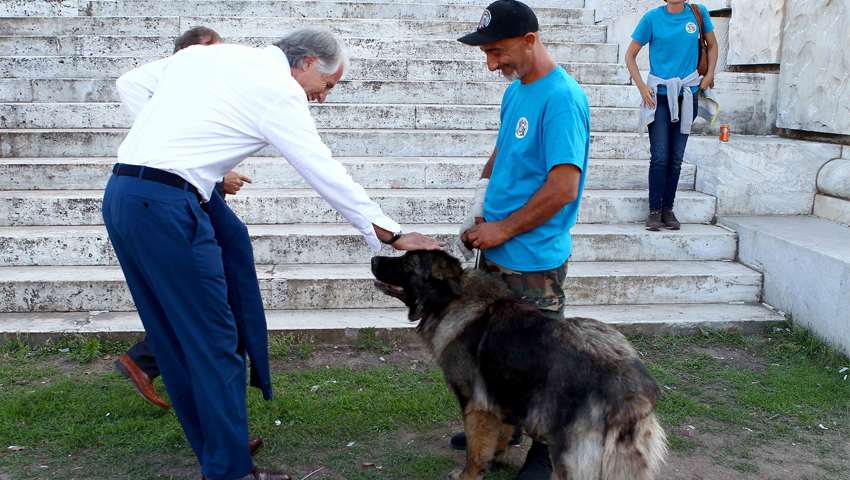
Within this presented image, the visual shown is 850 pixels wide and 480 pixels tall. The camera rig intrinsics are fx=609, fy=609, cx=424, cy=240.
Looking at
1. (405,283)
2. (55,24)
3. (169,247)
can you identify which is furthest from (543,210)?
(55,24)

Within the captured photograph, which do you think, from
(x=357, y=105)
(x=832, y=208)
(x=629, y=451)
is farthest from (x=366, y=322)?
(x=832, y=208)

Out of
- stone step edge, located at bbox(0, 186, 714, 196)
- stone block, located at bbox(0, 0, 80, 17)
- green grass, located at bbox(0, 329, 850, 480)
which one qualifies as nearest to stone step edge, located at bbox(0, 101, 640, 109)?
stone step edge, located at bbox(0, 186, 714, 196)

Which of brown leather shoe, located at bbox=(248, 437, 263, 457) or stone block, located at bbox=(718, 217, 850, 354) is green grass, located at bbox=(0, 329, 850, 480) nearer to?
brown leather shoe, located at bbox=(248, 437, 263, 457)

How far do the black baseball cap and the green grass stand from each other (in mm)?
2365

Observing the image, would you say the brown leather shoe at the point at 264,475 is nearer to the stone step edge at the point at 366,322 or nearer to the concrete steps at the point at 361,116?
the stone step edge at the point at 366,322

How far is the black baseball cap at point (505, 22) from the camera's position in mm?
2795

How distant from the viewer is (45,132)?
6789mm

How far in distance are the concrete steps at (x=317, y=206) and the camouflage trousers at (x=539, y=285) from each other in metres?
3.12

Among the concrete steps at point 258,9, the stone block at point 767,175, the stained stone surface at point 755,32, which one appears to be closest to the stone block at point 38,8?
the concrete steps at point 258,9

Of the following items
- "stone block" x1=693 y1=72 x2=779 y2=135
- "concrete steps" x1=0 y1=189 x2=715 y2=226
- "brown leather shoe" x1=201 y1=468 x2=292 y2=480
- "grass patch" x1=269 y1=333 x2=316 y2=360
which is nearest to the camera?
"brown leather shoe" x1=201 y1=468 x2=292 y2=480

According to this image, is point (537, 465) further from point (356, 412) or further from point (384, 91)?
point (384, 91)

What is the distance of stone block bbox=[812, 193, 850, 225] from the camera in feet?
19.9

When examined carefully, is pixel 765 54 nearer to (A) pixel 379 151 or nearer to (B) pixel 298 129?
(A) pixel 379 151

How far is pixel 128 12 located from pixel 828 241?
9.56 m
